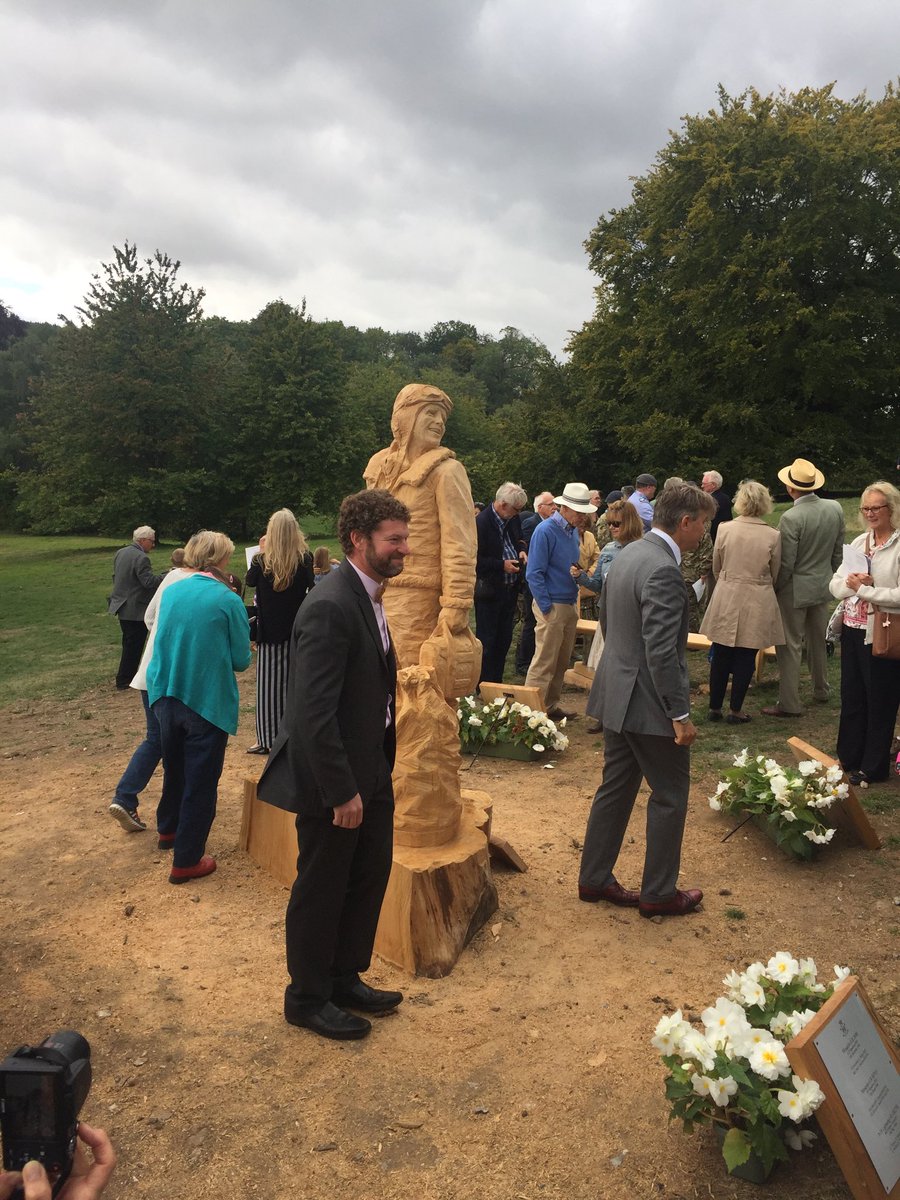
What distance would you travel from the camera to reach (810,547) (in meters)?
7.71

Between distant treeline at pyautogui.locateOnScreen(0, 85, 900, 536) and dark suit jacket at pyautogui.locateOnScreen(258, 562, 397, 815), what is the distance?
59.9ft

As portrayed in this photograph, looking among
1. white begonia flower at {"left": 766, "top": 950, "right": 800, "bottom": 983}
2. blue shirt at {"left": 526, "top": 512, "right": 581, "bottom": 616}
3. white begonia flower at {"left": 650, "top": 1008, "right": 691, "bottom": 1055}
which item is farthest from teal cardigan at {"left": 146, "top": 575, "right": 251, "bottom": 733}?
blue shirt at {"left": 526, "top": 512, "right": 581, "bottom": 616}

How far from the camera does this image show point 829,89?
21250mm

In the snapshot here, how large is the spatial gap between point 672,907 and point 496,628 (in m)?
4.53

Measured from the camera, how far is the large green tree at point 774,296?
1909 cm

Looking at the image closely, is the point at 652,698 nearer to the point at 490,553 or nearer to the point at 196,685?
the point at 196,685

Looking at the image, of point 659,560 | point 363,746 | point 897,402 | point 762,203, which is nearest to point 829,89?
point 762,203

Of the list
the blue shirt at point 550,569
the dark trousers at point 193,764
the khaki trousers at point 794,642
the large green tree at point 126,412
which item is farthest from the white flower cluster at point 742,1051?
the large green tree at point 126,412

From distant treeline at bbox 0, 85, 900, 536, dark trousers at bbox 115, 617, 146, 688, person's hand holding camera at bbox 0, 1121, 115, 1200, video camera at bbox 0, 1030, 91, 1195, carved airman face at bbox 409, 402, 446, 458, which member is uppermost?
distant treeline at bbox 0, 85, 900, 536

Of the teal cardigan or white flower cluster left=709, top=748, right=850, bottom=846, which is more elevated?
the teal cardigan

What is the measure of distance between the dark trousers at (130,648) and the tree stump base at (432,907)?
20.6 ft

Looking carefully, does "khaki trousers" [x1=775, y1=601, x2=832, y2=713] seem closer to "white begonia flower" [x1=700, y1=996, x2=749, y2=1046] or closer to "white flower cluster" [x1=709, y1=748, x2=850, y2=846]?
"white flower cluster" [x1=709, y1=748, x2=850, y2=846]

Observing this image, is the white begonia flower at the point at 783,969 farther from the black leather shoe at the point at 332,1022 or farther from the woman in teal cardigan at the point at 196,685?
the woman in teal cardigan at the point at 196,685

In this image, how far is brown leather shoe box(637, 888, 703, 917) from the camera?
14.3 ft
